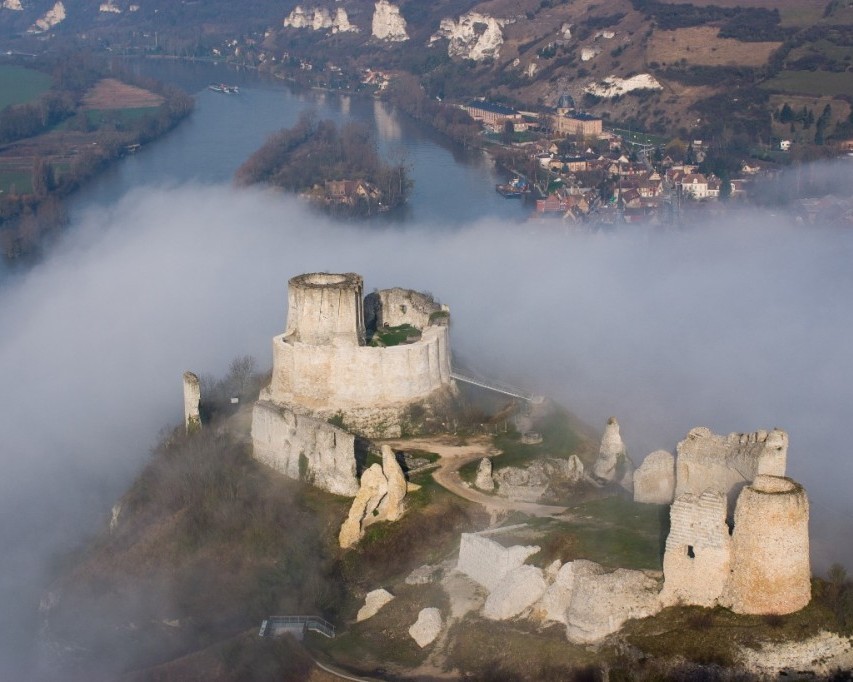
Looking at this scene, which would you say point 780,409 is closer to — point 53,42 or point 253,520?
point 253,520

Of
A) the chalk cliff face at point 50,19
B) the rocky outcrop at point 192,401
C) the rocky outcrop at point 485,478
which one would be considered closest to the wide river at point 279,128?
the rocky outcrop at point 192,401

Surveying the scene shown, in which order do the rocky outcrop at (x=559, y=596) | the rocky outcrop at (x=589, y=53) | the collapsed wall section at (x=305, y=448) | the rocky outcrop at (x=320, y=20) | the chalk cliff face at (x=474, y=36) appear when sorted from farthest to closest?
the rocky outcrop at (x=320, y=20), the chalk cliff face at (x=474, y=36), the rocky outcrop at (x=589, y=53), the collapsed wall section at (x=305, y=448), the rocky outcrop at (x=559, y=596)

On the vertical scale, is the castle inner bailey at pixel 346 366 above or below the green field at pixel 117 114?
above

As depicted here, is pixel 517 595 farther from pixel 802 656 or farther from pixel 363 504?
pixel 363 504

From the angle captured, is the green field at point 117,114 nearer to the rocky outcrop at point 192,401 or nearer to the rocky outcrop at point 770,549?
the rocky outcrop at point 192,401

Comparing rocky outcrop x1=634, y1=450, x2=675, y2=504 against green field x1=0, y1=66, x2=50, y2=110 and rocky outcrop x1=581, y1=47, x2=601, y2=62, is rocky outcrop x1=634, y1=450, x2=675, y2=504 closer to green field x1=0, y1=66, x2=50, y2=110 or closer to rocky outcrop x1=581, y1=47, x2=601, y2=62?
rocky outcrop x1=581, y1=47, x2=601, y2=62
